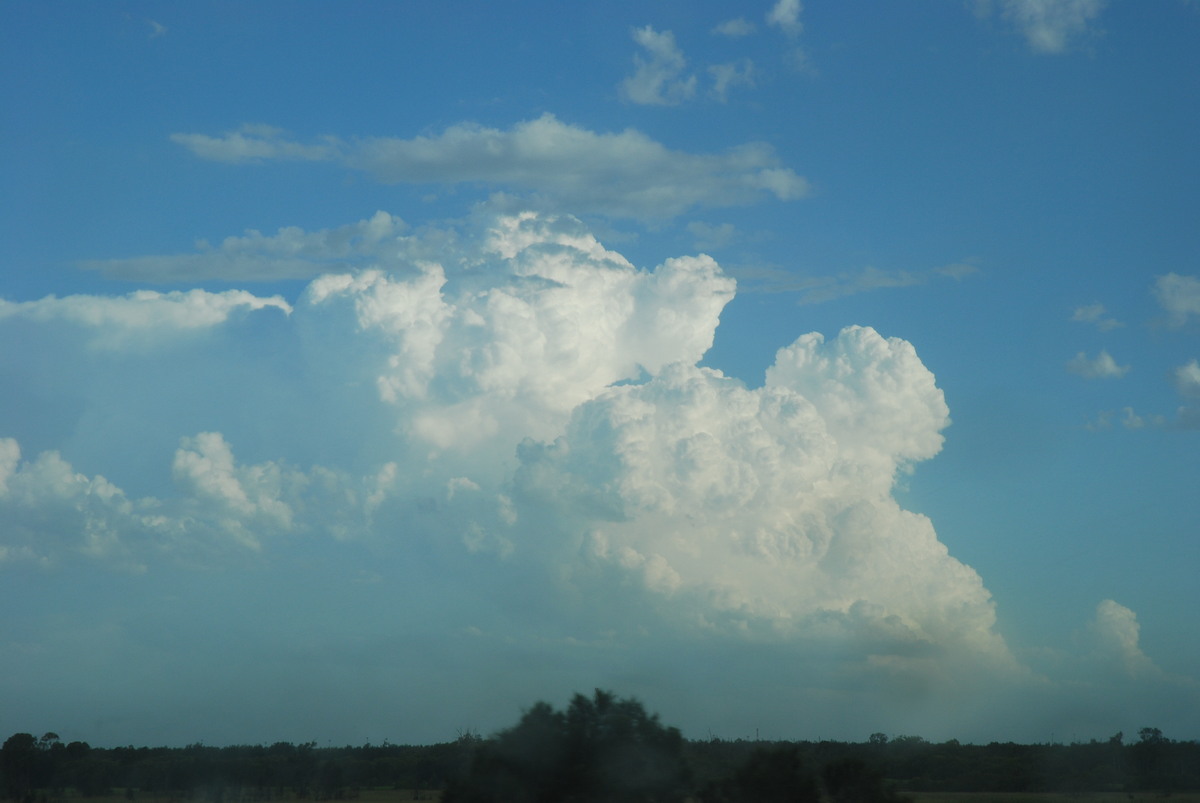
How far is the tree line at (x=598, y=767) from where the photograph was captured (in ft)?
138

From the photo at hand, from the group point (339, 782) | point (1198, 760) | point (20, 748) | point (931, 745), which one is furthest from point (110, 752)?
point (1198, 760)

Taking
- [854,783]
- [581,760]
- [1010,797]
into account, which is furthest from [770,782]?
[1010,797]

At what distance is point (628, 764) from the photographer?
43375 millimetres

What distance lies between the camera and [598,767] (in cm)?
4350

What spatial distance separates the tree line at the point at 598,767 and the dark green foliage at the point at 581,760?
51 millimetres

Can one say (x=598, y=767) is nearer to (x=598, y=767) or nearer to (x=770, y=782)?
(x=598, y=767)

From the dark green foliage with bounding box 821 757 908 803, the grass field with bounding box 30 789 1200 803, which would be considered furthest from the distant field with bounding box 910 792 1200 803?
the dark green foliage with bounding box 821 757 908 803

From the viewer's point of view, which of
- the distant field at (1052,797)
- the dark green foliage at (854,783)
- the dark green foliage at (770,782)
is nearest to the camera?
the dark green foliage at (854,783)

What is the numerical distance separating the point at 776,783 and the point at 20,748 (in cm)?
8772

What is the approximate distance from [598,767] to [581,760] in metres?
0.89

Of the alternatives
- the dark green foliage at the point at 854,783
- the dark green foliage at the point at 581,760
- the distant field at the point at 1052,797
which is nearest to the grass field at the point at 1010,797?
the distant field at the point at 1052,797

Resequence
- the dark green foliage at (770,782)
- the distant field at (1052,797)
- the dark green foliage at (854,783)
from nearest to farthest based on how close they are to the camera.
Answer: the dark green foliage at (854,783), the dark green foliage at (770,782), the distant field at (1052,797)

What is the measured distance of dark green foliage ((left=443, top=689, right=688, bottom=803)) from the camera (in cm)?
4216

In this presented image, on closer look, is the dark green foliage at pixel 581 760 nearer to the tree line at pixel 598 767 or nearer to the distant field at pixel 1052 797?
the tree line at pixel 598 767
